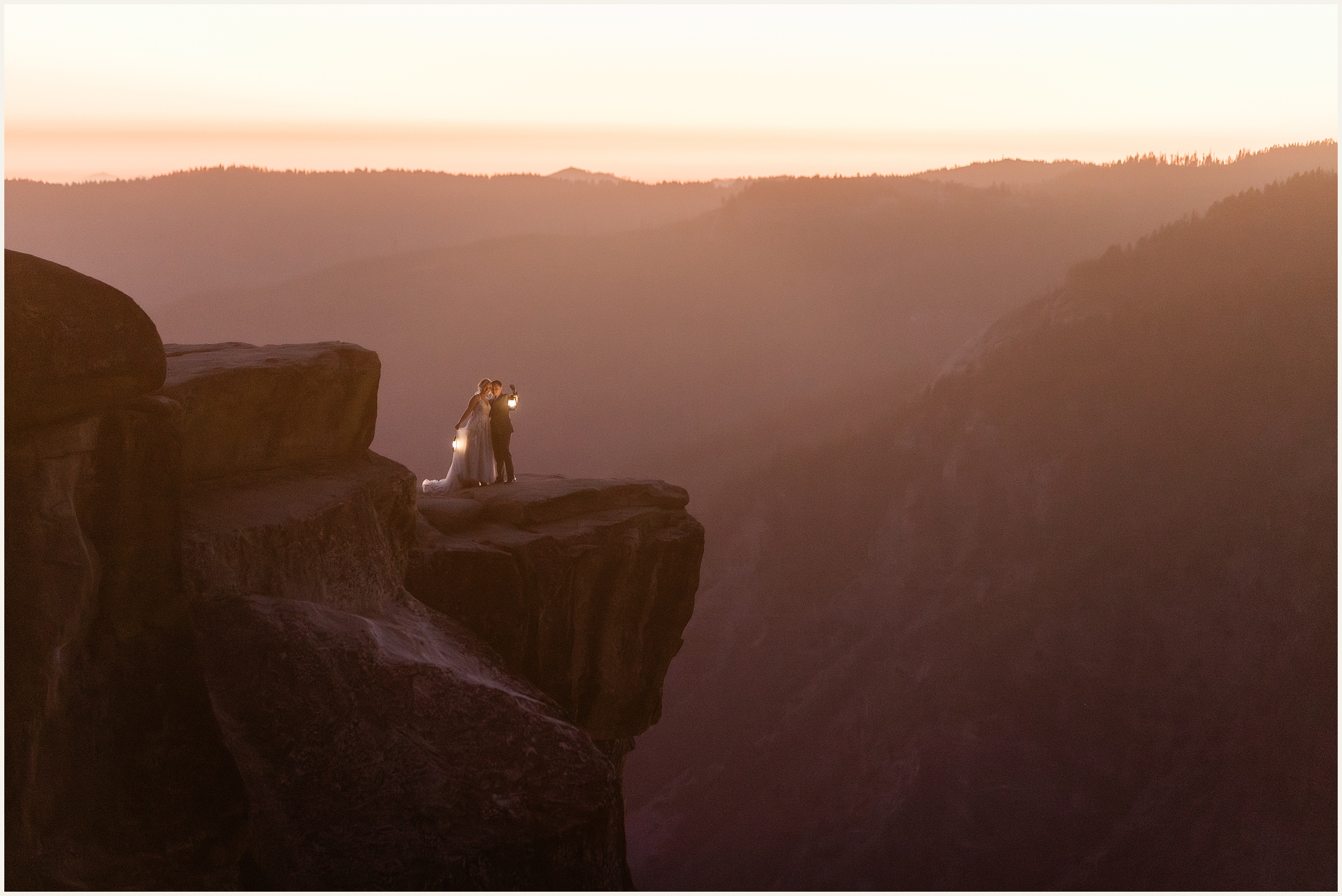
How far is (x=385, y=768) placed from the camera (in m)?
11.3

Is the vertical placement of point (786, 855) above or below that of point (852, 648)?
below

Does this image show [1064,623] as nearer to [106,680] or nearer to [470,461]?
[470,461]

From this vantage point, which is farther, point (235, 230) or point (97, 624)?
point (235, 230)

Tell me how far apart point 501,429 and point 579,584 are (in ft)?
9.56

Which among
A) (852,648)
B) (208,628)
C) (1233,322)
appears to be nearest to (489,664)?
(208,628)

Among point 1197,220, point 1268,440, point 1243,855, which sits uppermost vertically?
point 1197,220

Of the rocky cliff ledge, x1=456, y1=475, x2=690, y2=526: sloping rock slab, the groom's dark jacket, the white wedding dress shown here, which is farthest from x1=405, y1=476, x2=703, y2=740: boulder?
the rocky cliff ledge

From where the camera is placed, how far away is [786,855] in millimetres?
42250

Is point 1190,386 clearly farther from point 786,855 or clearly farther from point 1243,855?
point 786,855

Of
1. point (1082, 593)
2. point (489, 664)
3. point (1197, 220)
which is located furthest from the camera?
point (1197, 220)

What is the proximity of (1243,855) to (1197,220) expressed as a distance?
3584 centimetres

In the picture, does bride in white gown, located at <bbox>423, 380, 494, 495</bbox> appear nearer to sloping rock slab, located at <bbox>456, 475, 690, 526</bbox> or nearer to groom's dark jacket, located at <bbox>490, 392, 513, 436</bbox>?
groom's dark jacket, located at <bbox>490, 392, 513, 436</bbox>

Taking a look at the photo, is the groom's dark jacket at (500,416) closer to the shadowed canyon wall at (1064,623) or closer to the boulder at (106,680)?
the boulder at (106,680)

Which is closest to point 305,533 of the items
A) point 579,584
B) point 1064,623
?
point 579,584
